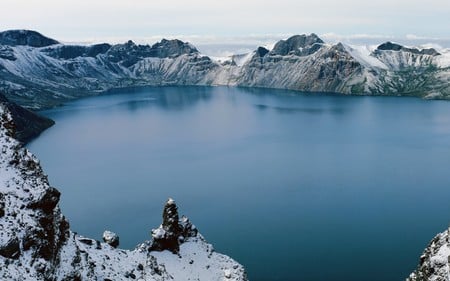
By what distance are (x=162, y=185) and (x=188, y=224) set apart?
242 ft

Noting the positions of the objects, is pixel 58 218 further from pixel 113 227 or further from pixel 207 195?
pixel 207 195

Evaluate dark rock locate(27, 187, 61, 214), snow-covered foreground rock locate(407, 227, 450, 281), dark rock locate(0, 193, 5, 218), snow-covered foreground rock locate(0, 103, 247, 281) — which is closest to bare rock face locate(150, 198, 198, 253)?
snow-covered foreground rock locate(0, 103, 247, 281)

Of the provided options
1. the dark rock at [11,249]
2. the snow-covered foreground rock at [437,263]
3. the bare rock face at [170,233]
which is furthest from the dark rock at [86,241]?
the snow-covered foreground rock at [437,263]

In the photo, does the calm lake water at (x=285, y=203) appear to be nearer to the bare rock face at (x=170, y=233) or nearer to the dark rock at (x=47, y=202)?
the bare rock face at (x=170, y=233)

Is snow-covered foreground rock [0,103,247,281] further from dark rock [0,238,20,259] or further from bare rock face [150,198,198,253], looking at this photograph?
bare rock face [150,198,198,253]

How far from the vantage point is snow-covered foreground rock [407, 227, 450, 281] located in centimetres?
4331

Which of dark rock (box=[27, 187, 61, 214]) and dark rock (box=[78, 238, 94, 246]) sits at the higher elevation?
dark rock (box=[27, 187, 61, 214])

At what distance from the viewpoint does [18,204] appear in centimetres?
3862

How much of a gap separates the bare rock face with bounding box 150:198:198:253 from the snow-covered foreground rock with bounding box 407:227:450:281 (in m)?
38.5

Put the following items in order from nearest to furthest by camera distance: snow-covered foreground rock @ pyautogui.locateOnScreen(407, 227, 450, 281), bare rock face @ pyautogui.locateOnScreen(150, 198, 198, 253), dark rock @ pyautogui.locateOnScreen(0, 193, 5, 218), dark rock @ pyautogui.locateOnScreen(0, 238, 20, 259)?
dark rock @ pyautogui.locateOnScreen(0, 238, 20, 259) < dark rock @ pyautogui.locateOnScreen(0, 193, 5, 218) < snow-covered foreground rock @ pyautogui.locateOnScreen(407, 227, 450, 281) < bare rock face @ pyautogui.locateOnScreen(150, 198, 198, 253)

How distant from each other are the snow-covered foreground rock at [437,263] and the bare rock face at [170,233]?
38524 millimetres

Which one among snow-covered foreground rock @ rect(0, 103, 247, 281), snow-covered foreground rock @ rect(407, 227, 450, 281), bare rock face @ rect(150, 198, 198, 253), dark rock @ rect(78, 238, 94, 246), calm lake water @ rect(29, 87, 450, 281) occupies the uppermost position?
snow-covered foreground rock @ rect(0, 103, 247, 281)

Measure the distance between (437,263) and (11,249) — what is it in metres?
40.7

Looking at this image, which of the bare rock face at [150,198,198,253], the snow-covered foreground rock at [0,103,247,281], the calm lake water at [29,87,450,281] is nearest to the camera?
the snow-covered foreground rock at [0,103,247,281]
